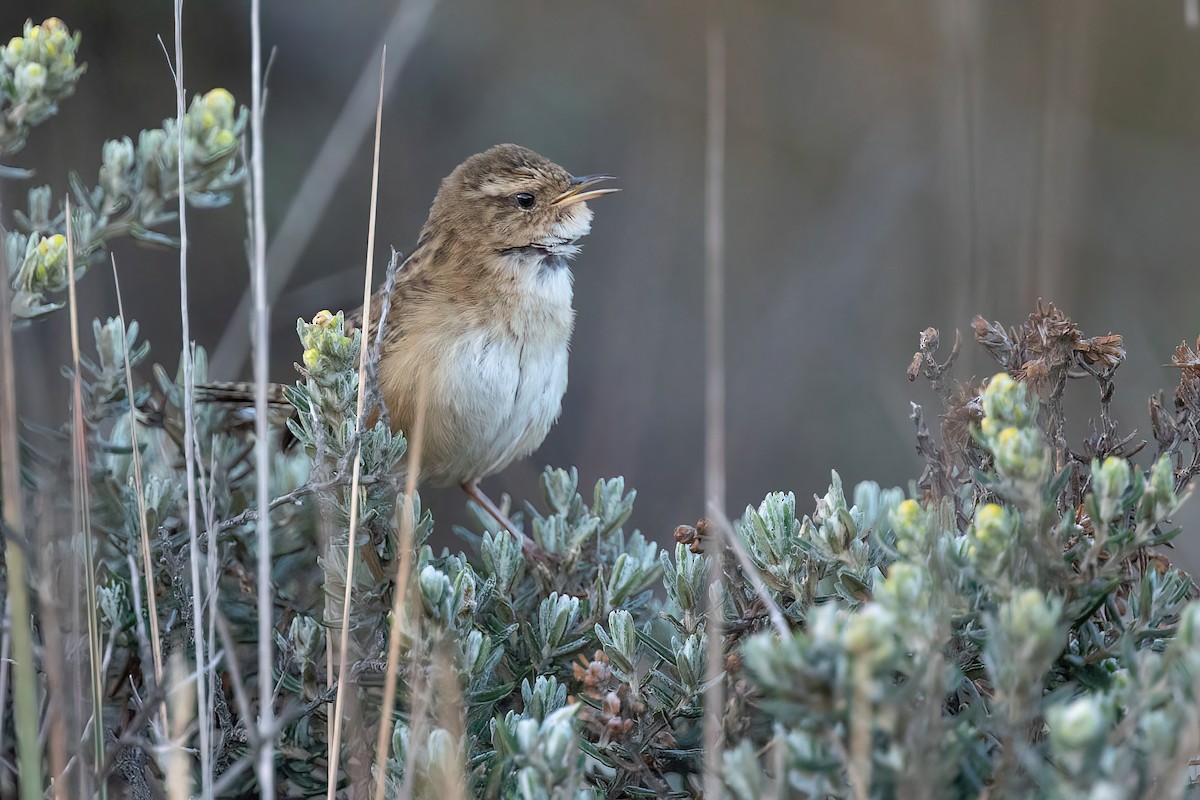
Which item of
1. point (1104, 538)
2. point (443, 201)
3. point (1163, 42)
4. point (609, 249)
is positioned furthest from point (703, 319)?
point (1104, 538)

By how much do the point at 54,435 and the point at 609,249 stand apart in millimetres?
6029

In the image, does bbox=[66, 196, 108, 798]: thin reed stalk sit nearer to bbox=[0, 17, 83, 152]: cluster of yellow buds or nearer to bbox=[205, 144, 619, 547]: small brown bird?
bbox=[0, 17, 83, 152]: cluster of yellow buds

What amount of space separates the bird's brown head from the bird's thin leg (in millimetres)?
902

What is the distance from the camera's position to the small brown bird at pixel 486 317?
4.03 meters

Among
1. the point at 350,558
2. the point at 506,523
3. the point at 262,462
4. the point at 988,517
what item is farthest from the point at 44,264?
the point at 988,517

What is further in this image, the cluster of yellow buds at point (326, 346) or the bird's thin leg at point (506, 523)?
the bird's thin leg at point (506, 523)

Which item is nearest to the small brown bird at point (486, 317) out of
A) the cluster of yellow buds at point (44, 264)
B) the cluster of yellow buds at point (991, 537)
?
the cluster of yellow buds at point (44, 264)

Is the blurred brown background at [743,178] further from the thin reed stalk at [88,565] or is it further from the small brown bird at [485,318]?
the thin reed stalk at [88,565]

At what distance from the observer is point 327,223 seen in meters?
7.49

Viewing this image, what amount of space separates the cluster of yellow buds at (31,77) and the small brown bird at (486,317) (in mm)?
1271

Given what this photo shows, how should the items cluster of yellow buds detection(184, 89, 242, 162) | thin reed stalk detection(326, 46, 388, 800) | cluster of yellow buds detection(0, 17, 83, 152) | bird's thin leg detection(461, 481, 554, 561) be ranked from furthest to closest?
bird's thin leg detection(461, 481, 554, 561), cluster of yellow buds detection(184, 89, 242, 162), cluster of yellow buds detection(0, 17, 83, 152), thin reed stalk detection(326, 46, 388, 800)

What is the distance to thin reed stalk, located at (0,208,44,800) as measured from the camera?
2.10 metres

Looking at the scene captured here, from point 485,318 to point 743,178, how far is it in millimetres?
5550

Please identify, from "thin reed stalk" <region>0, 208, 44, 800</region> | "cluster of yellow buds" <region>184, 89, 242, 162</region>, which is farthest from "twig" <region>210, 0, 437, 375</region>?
"thin reed stalk" <region>0, 208, 44, 800</region>
